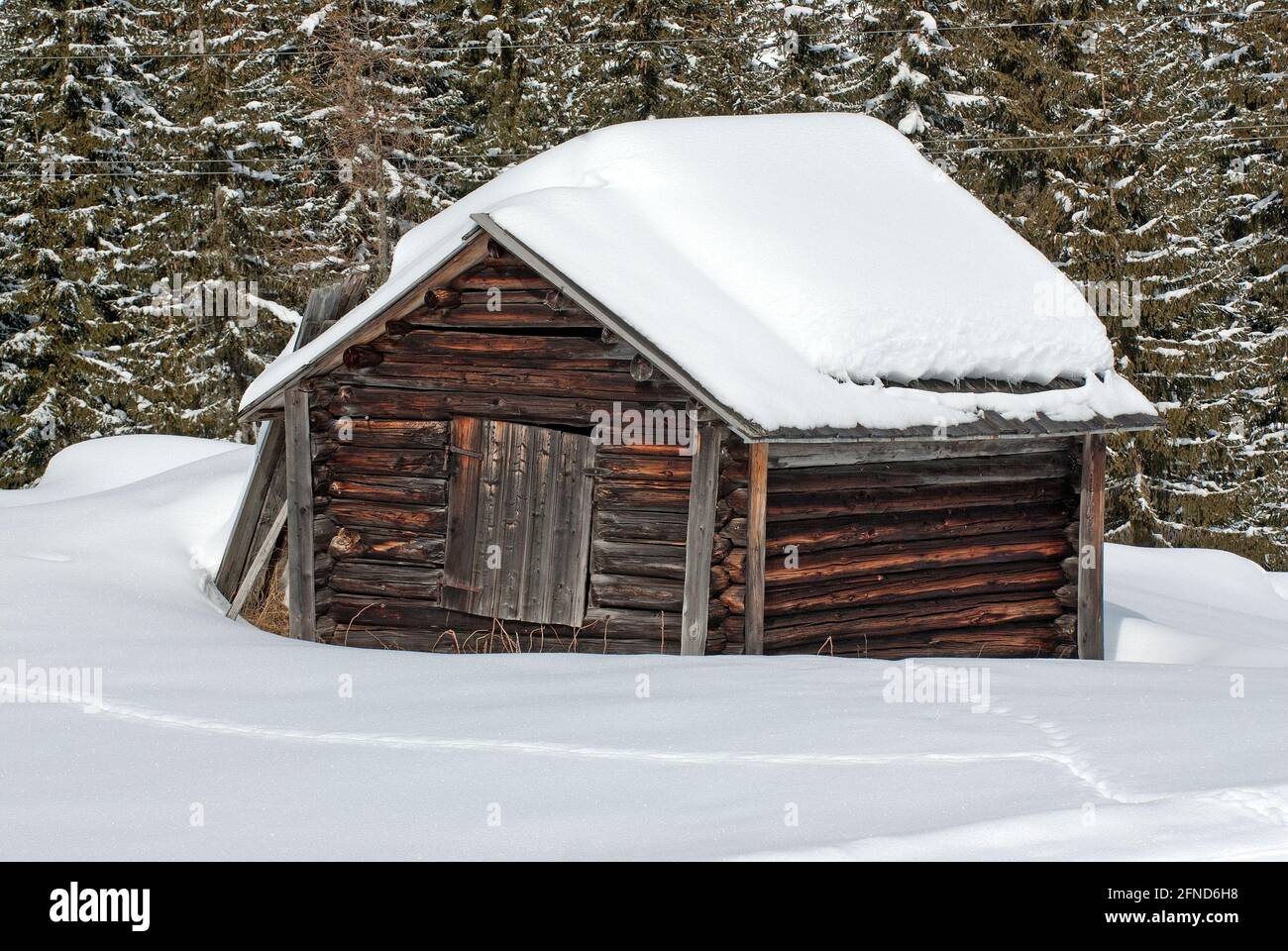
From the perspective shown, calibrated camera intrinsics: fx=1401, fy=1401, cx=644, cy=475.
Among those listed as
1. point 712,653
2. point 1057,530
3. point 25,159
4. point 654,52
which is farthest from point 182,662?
point 25,159

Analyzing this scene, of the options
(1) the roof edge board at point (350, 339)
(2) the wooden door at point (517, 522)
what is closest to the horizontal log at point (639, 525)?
(2) the wooden door at point (517, 522)

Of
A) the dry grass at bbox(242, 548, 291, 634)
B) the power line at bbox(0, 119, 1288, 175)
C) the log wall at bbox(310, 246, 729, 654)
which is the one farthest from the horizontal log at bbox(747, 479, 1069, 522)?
the power line at bbox(0, 119, 1288, 175)

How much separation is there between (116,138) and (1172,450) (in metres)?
20.9

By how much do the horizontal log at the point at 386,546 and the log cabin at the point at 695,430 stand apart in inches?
1.0

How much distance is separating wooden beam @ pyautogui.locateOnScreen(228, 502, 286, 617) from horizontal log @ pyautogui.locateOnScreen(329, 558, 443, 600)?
138cm

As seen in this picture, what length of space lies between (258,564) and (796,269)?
5.43m

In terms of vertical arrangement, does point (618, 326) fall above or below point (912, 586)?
above

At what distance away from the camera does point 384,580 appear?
11.1 meters

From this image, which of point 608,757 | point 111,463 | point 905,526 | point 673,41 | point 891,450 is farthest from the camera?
point 673,41

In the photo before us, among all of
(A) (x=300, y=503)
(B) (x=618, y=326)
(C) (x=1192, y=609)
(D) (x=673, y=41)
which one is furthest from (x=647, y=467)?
(D) (x=673, y=41)

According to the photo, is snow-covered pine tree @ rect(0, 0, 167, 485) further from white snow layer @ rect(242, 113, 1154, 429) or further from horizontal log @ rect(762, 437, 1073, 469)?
horizontal log @ rect(762, 437, 1073, 469)

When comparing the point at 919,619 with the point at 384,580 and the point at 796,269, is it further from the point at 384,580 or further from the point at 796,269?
the point at 384,580

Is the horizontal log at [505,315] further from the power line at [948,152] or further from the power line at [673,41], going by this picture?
the power line at [673,41]

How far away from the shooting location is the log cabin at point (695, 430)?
9.84m
